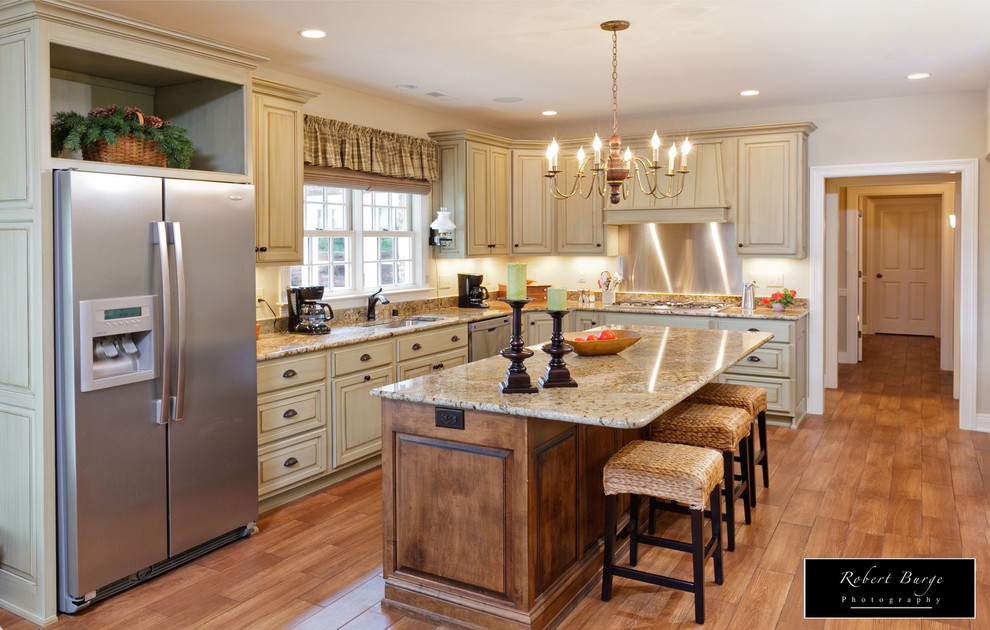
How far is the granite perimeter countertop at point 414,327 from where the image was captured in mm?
4109

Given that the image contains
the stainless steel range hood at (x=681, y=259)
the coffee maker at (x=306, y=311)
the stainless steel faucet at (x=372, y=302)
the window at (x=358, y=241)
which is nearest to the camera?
the coffee maker at (x=306, y=311)

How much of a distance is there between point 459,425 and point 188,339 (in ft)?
4.39

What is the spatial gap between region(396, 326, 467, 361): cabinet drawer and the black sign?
2.68 meters

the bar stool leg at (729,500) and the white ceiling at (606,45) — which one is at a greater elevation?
the white ceiling at (606,45)

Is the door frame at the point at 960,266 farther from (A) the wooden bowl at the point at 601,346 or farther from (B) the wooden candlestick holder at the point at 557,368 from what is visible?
(B) the wooden candlestick holder at the point at 557,368

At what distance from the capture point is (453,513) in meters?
2.78

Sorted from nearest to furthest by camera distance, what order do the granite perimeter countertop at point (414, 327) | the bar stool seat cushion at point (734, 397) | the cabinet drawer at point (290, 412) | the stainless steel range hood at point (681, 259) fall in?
the bar stool seat cushion at point (734, 397), the cabinet drawer at point (290, 412), the granite perimeter countertop at point (414, 327), the stainless steel range hood at point (681, 259)

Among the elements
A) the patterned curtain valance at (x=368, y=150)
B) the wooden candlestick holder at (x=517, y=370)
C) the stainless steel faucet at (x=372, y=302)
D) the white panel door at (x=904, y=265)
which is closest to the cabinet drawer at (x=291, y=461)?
the stainless steel faucet at (x=372, y=302)

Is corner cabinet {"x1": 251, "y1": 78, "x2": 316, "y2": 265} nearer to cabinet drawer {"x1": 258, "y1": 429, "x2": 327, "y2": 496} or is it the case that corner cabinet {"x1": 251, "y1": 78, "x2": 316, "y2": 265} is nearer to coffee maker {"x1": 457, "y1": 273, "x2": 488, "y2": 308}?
cabinet drawer {"x1": 258, "y1": 429, "x2": 327, "y2": 496}

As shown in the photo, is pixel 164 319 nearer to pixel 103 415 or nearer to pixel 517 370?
pixel 103 415

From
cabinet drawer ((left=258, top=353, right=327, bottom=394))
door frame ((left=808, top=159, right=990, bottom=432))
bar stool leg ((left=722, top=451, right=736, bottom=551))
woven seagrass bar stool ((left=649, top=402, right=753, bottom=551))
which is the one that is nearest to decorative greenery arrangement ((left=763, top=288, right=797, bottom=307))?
door frame ((left=808, top=159, right=990, bottom=432))

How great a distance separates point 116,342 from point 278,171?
63.1 inches

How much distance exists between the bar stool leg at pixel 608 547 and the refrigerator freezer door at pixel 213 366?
177 centimetres

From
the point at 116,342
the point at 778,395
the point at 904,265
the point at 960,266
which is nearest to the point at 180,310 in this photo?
the point at 116,342
